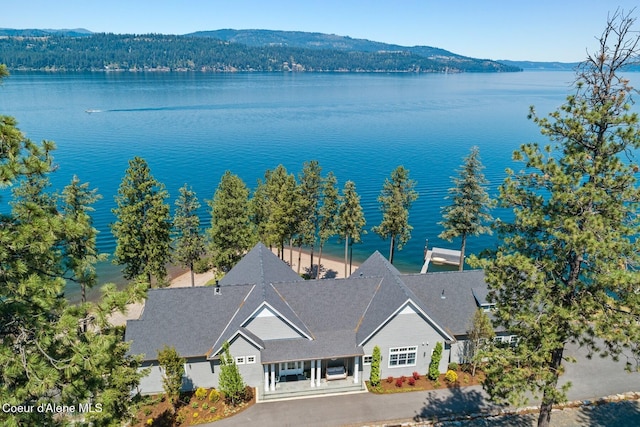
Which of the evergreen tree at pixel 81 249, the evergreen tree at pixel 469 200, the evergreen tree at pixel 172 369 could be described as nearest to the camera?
the evergreen tree at pixel 81 249

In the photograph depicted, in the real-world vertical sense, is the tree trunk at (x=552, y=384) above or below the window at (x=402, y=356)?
above

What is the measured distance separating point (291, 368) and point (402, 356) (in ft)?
25.9

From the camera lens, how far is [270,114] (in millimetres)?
160125

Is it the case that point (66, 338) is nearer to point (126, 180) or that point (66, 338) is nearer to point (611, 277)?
point (611, 277)

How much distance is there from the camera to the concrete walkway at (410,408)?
83.3 ft

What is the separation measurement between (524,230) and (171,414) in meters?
22.8

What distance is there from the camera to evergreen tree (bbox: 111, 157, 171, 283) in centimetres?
3506

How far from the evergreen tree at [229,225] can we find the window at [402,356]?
18.5 meters

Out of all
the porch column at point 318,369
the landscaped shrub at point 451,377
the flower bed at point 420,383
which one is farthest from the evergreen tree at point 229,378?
the landscaped shrub at point 451,377

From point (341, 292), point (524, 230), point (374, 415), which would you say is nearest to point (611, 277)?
point (524, 230)

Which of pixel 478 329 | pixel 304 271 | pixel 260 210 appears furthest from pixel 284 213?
pixel 478 329

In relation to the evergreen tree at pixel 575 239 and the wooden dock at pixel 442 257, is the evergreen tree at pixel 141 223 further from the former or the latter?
the wooden dock at pixel 442 257

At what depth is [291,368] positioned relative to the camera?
98.1 ft

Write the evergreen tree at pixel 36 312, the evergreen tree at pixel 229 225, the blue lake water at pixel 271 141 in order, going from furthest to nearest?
the blue lake water at pixel 271 141
the evergreen tree at pixel 229 225
the evergreen tree at pixel 36 312
